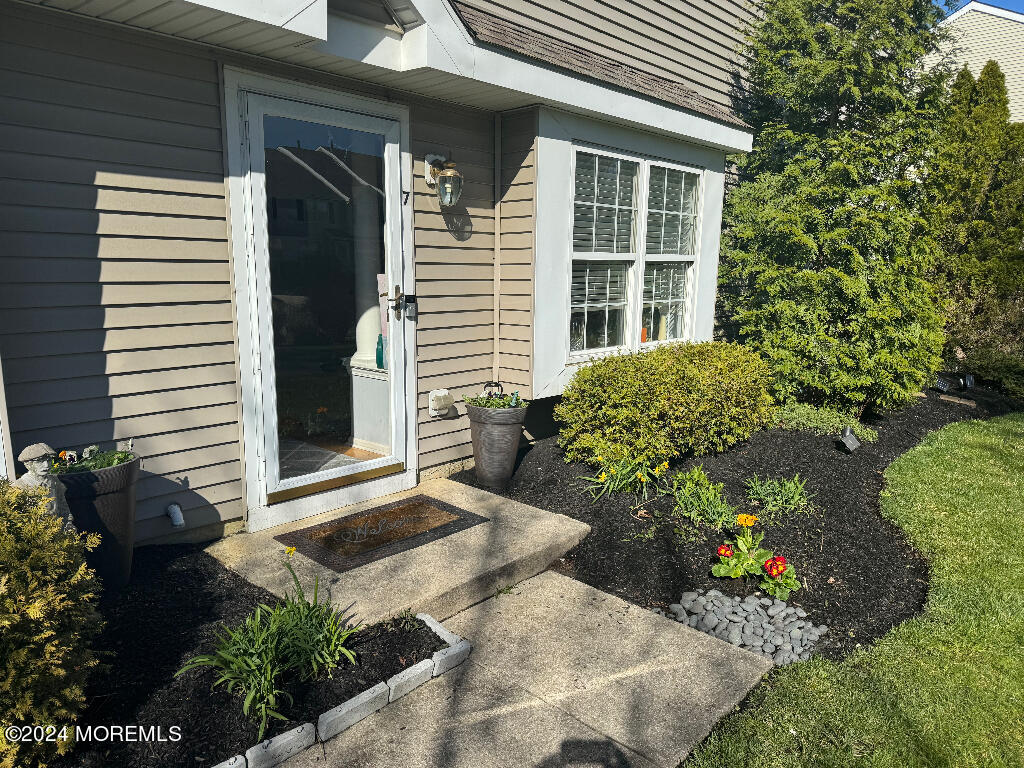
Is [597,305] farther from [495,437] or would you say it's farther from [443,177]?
[443,177]

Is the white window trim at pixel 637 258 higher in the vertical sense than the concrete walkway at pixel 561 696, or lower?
higher

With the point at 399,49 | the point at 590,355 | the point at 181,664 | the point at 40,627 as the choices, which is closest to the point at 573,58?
the point at 399,49

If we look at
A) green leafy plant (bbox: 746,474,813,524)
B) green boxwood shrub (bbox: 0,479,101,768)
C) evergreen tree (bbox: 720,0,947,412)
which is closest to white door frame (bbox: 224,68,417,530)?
green boxwood shrub (bbox: 0,479,101,768)

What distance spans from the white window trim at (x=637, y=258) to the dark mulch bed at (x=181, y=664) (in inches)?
119

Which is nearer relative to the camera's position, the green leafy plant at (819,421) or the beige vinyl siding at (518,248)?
the beige vinyl siding at (518,248)

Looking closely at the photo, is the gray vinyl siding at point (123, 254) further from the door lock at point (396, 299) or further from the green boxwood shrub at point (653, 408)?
the green boxwood shrub at point (653, 408)

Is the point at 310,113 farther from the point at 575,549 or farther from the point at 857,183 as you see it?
the point at 857,183

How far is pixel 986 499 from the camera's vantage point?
4832 mm

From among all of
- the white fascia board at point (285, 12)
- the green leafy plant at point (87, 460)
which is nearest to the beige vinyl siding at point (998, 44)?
the white fascia board at point (285, 12)

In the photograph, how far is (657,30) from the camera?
6.49 meters

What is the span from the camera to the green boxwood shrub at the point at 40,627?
1.90 m

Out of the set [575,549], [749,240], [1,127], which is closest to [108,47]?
[1,127]

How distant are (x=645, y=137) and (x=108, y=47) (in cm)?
403

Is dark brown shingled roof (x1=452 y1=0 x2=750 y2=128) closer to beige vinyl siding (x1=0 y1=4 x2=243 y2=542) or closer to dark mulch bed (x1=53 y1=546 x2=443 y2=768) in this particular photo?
beige vinyl siding (x1=0 y1=4 x2=243 y2=542)
